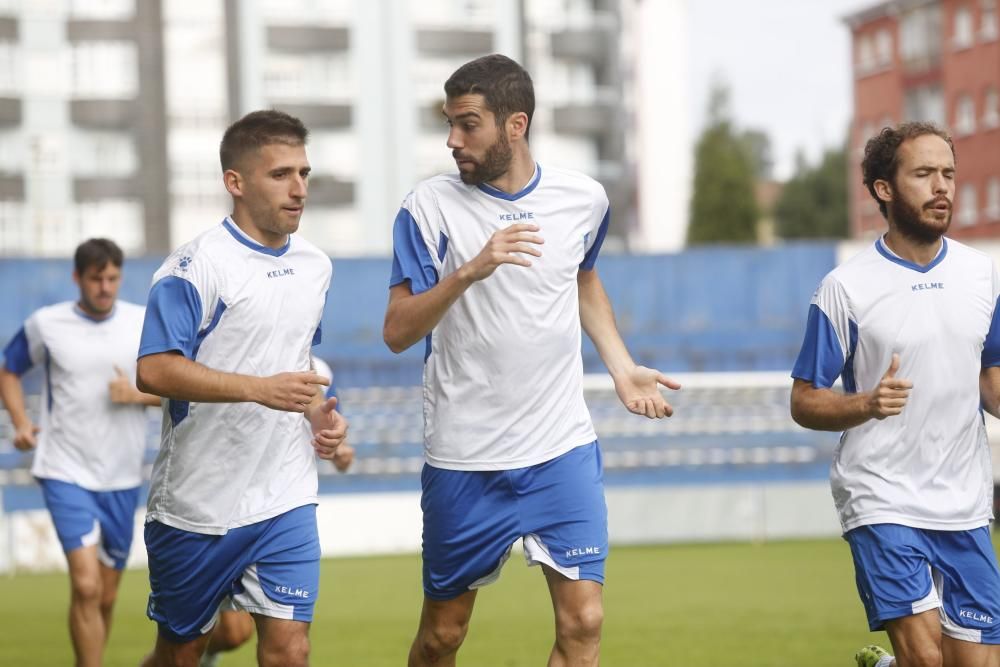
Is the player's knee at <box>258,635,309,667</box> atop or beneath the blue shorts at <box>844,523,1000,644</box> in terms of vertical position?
beneath

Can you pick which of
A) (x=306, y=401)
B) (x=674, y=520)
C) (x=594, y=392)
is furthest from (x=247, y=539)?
(x=594, y=392)

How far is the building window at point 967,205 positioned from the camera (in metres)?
64.6

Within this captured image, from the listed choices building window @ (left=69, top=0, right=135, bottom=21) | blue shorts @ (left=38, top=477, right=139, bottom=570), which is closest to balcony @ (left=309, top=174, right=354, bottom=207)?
building window @ (left=69, top=0, right=135, bottom=21)

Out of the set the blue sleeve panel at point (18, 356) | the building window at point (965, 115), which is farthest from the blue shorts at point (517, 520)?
the building window at point (965, 115)

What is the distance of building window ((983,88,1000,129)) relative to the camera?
206ft

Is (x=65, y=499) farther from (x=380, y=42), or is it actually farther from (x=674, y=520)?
(x=380, y=42)

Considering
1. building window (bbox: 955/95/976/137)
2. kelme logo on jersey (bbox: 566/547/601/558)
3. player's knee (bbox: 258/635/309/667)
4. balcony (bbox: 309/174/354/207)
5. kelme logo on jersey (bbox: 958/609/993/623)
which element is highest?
building window (bbox: 955/95/976/137)

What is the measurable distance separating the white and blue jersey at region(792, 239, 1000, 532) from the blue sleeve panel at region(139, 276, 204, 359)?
7.69 ft

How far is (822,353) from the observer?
638cm

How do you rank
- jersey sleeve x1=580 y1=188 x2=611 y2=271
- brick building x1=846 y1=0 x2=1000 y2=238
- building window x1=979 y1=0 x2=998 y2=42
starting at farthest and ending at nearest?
building window x1=979 y1=0 x2=998 y2=42
brick building x1=846 y1=0 x2=1000 y2=238
jersey sleeve x1=580 y1=188 x2=611 y2=271

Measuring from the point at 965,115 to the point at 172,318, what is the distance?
63242 millimetres

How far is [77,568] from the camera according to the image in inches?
372

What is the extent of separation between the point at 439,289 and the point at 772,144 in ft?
401

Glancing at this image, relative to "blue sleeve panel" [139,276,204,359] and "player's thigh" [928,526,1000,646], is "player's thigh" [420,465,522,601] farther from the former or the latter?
"player's thigh" [928,526,1000,646]
